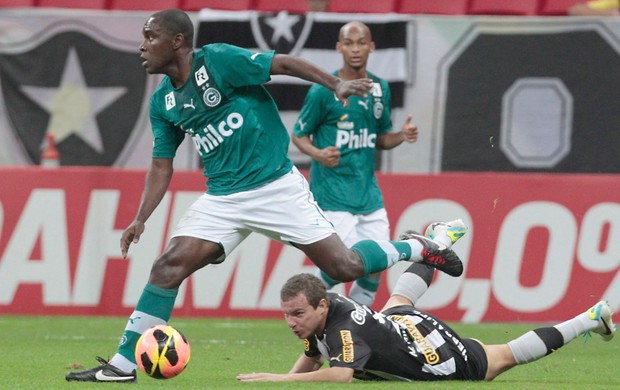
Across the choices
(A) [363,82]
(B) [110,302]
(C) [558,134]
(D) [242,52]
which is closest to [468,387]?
(A) [363,82]

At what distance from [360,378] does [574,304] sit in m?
4.87

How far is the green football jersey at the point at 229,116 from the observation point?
7352 mm

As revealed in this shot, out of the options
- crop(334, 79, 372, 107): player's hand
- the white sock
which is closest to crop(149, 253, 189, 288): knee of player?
the white sock

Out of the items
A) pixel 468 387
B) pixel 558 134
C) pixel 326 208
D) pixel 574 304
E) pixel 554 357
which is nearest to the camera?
pixel 468 387

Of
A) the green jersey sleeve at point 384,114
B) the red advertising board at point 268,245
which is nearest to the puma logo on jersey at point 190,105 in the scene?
the green jersey sleeve at point 384,114

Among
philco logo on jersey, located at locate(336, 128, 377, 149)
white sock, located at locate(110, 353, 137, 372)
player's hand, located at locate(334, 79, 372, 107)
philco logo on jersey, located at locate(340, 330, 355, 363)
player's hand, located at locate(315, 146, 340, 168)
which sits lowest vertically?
white sock, located at locate(110, 353, 137, 372)

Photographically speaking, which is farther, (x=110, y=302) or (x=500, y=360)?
(x=110, y=302)

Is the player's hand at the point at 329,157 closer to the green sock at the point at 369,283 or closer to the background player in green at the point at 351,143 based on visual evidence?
the background player in green at the point at 351,143

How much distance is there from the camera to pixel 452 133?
1327 centimetres

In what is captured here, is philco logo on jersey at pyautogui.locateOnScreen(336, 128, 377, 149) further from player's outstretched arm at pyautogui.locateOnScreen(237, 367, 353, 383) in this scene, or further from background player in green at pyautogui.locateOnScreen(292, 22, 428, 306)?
player's outstretched arm at pyautogui.locateOnScreen(237, 367, 353, 383)

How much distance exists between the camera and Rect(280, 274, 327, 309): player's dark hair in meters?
6.84

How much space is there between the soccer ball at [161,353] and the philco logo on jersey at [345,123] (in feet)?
11.3

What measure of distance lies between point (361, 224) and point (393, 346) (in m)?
3.18

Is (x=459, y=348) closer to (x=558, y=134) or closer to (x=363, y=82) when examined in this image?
(x=363, y=82)
